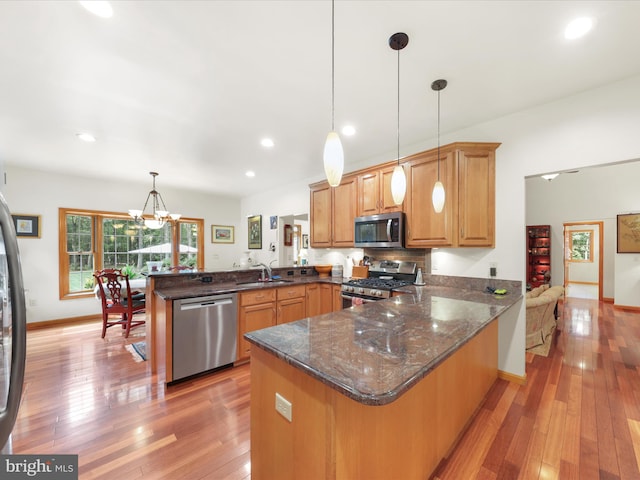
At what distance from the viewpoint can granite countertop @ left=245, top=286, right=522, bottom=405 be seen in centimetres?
88

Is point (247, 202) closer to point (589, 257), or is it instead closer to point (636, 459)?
point (636, 459)

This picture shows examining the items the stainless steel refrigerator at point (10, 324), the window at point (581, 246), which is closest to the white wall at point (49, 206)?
the stainless steel refrigerator at point (10, 324)

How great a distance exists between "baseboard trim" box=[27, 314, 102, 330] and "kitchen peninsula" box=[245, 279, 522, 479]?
5.33 metres

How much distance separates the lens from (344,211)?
3775mm

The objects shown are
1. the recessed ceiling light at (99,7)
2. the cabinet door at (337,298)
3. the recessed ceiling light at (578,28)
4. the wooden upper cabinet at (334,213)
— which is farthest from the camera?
the wooden upper cabinet at (334,213)

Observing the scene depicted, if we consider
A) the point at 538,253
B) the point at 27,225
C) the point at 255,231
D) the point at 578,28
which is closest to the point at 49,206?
the point at 27,225

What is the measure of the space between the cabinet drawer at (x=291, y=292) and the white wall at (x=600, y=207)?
5560 mm

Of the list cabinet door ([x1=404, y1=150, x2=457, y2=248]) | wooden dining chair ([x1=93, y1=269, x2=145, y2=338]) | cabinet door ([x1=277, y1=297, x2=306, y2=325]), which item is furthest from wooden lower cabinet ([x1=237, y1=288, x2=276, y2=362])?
wooden dining chair ([x1=93, y1=269, x2=145, y2=338])

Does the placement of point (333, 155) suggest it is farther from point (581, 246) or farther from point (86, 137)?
point (581, 246)

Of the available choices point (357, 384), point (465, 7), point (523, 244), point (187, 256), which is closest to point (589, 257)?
point (523, 244)

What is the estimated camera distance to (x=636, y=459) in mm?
1601

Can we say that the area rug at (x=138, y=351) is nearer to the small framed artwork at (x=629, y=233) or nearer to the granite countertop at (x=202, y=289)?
the granite countertop at (x=202, y=289)
